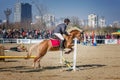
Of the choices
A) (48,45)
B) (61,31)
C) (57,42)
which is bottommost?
(48,45)

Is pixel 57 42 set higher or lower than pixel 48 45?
higher

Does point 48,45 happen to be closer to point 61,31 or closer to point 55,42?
point 55,42

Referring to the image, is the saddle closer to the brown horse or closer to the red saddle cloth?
the red saddle cloth

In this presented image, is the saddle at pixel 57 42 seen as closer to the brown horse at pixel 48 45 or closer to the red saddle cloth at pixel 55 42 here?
the red saddle cloth at pixel 55 42

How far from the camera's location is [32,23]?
11325cm

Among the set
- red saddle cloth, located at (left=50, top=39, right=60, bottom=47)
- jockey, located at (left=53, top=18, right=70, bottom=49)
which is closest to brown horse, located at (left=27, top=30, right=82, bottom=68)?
red saddle cloth, located at (left=50, top=39, right=60, bottom=47)

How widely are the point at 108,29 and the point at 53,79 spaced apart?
3605 inches

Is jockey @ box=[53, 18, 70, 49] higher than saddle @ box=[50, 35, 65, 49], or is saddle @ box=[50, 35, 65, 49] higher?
jockey @ box=[53, 18, 70, 49]

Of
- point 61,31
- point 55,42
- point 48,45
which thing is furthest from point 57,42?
point 61,31

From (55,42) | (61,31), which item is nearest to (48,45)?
(55,42)

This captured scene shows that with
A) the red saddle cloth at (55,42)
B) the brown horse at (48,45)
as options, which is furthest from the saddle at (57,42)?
the brown horse at (48,45)

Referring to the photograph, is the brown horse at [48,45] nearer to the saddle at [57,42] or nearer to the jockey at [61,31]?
the saddle at [57,42]

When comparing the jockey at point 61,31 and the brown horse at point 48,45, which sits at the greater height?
the jockey at point 61,31

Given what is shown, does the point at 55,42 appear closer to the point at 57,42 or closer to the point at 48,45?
the point at 57,42
